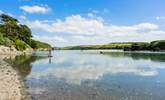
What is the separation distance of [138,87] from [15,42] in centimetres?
9566

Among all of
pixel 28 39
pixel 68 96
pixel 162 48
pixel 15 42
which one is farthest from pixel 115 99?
pixel 162 48

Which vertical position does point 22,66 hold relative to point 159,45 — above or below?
below

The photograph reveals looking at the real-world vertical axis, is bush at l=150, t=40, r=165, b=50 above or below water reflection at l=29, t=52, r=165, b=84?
above

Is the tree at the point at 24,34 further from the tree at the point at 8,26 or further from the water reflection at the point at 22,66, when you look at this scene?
the water reflection at the point at 22,66

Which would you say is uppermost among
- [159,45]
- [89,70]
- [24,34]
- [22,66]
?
[24,34]

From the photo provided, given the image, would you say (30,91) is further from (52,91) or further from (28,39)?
(28,39)

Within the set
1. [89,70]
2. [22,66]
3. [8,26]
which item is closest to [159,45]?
[8,26]

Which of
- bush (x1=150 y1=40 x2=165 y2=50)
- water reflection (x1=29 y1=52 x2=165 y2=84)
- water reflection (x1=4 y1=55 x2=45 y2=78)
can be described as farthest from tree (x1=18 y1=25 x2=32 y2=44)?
bush (x1=150 y1=40 x2=165 y2=50)

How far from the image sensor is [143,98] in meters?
17.6

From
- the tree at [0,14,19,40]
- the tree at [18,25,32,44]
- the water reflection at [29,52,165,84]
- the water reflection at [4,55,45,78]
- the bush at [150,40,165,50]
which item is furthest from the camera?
the bush at [150,40,165,50]

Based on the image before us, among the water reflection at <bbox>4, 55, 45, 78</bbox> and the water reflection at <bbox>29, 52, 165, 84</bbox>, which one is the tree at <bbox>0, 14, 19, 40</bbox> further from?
the water reflection at <bbox>29, 52, 165, 84</bbox>

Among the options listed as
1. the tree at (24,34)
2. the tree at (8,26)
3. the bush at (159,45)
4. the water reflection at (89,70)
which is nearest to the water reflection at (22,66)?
the water reflection at (89,70)

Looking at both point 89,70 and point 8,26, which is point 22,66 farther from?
point 8,26

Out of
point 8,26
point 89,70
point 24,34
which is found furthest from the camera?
point 24,34
